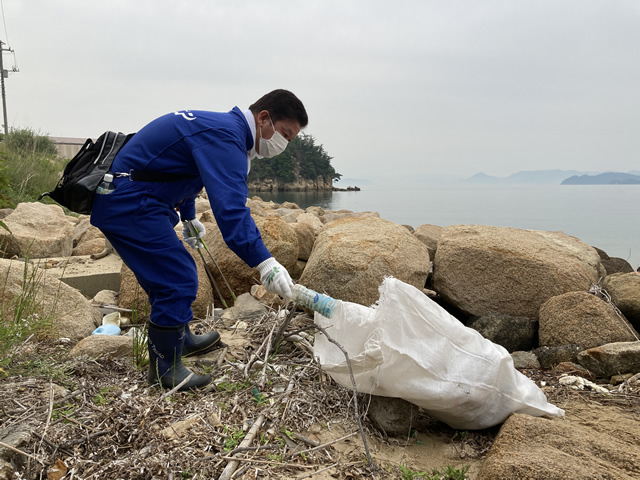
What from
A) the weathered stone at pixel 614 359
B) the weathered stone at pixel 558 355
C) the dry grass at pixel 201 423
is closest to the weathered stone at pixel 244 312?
the dry grass at pixel 201 423

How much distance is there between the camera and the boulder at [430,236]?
6423 millimetres

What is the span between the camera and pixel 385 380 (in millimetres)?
2447

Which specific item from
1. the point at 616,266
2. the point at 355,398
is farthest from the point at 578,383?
the point at 616,266

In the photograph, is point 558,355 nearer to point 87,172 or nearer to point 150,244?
point 150,244

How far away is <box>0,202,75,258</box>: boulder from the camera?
20.1 feet

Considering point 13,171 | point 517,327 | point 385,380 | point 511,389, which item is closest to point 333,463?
point 385,380

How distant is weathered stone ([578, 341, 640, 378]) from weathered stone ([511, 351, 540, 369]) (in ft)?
1.31

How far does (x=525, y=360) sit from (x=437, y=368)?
1.65 m

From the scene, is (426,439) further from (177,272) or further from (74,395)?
(74,395)

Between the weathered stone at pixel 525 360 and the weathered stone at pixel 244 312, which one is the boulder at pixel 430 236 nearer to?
the weathered stone at pixel 525 360

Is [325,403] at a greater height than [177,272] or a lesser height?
lesser

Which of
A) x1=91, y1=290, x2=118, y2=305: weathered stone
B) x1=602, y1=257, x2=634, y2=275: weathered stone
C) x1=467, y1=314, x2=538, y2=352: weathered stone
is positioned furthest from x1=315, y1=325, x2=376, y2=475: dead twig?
x1=602, y1=257, x2=634, y2=275: weathered stone

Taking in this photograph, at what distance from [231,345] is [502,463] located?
2.12 metres

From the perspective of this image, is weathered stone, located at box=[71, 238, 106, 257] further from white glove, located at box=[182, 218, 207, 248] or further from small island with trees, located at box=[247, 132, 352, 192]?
small island with trees, located at box=[247, 132, 352, 192]
